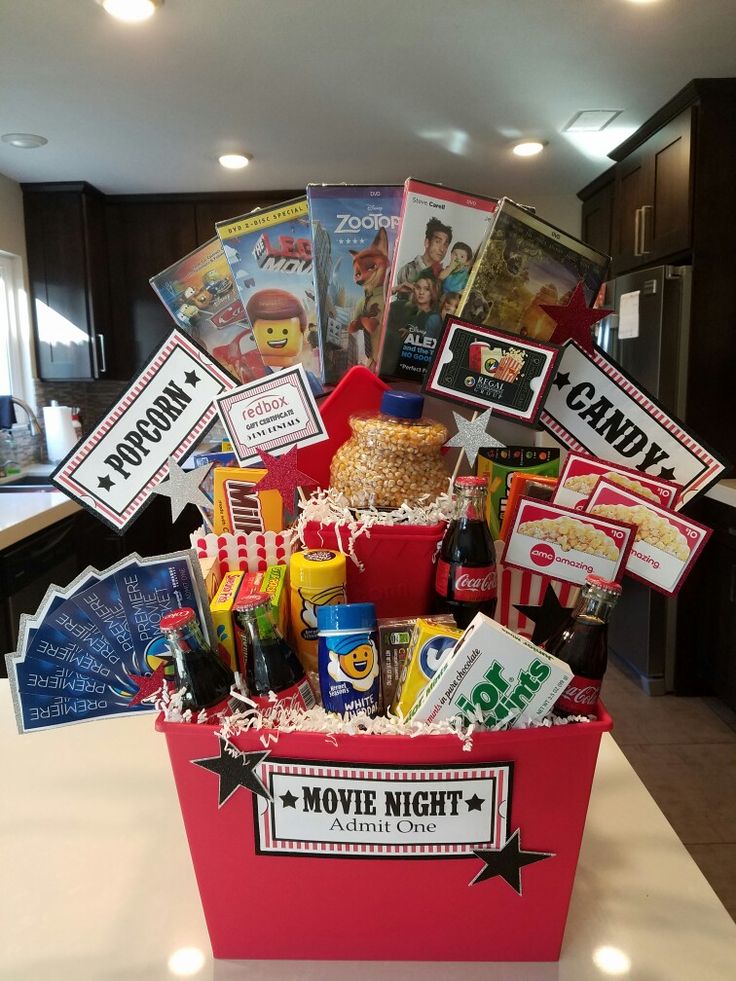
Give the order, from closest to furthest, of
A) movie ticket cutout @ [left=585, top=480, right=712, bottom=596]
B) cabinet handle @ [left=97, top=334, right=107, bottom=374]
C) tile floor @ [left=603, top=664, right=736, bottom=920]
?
movie ticket cutout @ [left=585, top=480, right=712, bottom=596], tile floor @ [left=603, top=664, right=736, bottom=920], cabinet handle @ [left=97, top=334, right=107, bottom=374]

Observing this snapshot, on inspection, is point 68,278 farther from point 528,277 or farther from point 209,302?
point 528,277

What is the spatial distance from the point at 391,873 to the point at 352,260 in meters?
0.52

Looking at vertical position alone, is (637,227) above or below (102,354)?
above

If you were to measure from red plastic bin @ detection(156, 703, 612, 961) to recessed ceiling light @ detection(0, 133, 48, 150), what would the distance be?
10.8 feet

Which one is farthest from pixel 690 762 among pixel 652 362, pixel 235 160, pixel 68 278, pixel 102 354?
pixel 68 278

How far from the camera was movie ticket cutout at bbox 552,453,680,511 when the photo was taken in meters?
0.56

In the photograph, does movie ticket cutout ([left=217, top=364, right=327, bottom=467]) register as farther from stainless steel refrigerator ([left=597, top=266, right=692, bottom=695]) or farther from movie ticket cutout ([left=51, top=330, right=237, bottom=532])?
stainless steel refrigerator ([left=597, top=266, right=692, bottom=695])

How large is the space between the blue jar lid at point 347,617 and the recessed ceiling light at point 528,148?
3154mm

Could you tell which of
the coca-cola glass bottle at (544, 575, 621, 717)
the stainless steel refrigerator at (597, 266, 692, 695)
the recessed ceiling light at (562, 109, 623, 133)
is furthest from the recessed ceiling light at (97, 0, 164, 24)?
the coca-cola glass bottle at (544, 575, 621, 717)

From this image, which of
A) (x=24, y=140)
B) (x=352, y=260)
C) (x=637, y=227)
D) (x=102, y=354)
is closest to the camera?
(x=352, y=260)

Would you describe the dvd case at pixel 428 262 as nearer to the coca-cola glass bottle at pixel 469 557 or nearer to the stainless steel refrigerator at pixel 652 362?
the coca-cola glass bottle at pixel 469 557

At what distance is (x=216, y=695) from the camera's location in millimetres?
475

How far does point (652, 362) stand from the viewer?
2.72 meters

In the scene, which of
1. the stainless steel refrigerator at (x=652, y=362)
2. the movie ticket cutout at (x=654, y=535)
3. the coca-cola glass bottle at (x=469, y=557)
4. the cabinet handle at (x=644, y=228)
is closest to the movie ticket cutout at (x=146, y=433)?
the coca-cola glass bottle at (x=469, y=557)
